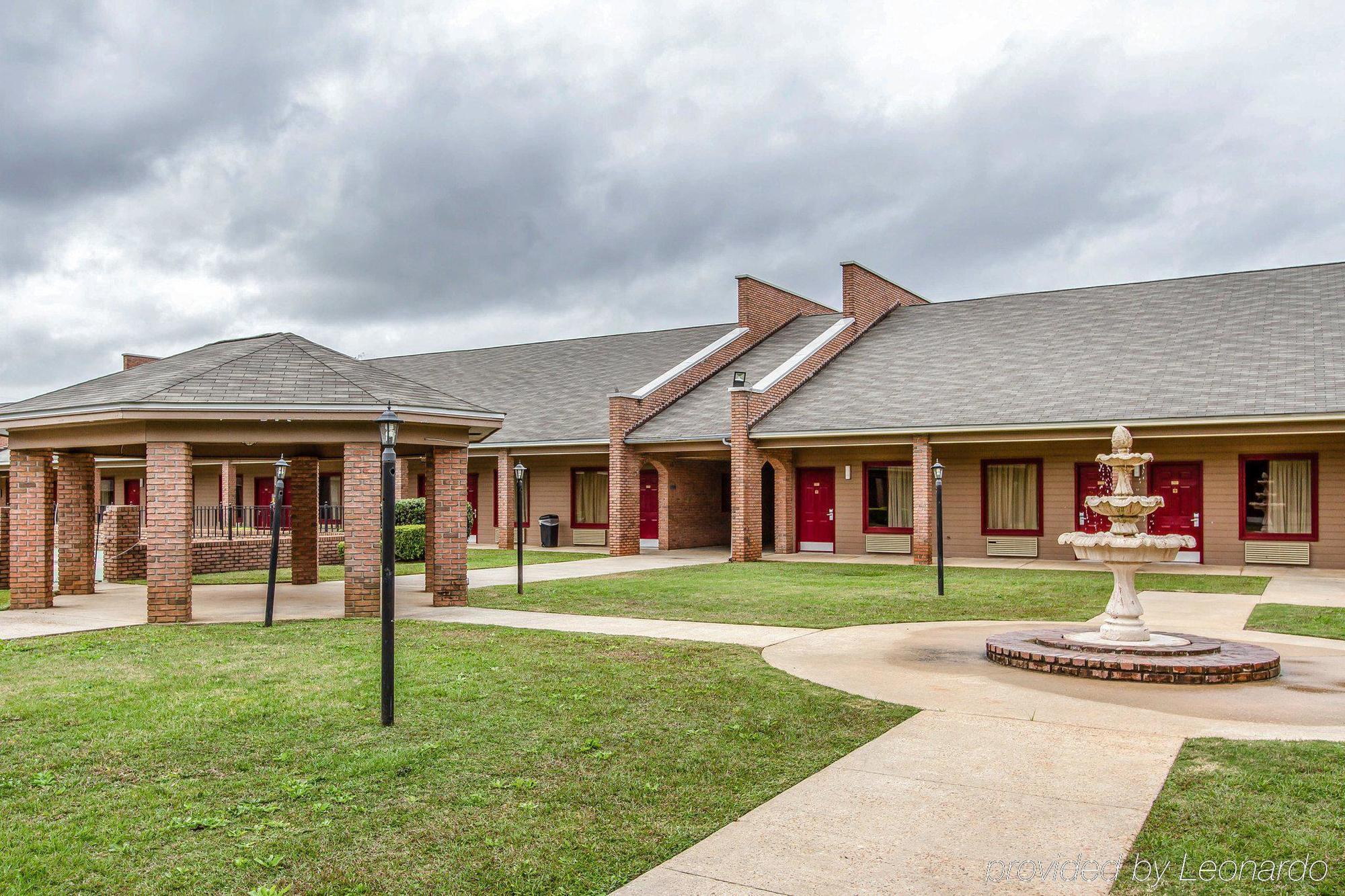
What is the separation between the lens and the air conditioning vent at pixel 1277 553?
19.8 meters

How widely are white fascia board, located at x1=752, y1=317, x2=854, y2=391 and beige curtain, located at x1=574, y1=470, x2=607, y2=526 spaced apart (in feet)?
18.7

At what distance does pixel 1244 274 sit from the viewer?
2548 cm

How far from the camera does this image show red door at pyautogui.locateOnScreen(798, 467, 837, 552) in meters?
25.0

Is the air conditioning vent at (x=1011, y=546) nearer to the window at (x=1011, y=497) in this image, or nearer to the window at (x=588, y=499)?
the window at (x=1011, y=497)

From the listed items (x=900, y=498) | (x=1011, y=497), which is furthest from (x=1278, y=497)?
(x=900, y=498)

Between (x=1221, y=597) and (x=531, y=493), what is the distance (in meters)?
19.3

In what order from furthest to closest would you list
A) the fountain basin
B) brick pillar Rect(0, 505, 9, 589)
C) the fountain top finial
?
brick pillar Rect(0, 505, 9, 589)
the fountain top finial
the fountain basin

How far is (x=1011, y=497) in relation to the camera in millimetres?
22625

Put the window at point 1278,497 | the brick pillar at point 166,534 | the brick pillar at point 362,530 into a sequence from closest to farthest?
1. the brick pillar at point 166,534
2. the brick pillar at point 362,530
3. the window at point 1278,497

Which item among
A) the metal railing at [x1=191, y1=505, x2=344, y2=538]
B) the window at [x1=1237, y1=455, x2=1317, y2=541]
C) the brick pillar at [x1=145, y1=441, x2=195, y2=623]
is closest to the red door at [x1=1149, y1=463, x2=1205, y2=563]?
the window at [x1=1237, y1=455, x2=1317, y2=541]

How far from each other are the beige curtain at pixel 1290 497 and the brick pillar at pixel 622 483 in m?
14.1

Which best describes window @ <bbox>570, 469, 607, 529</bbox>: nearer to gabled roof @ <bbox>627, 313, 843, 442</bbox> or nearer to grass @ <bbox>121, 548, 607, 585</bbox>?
grass @ <bbox>121, 548, 607, 585</bbox>

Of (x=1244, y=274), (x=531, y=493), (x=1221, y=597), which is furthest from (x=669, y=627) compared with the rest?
(x=1244, y=274)

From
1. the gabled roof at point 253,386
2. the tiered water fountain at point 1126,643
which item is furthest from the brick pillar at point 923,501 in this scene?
the tiered water fountain at point 1126,643
